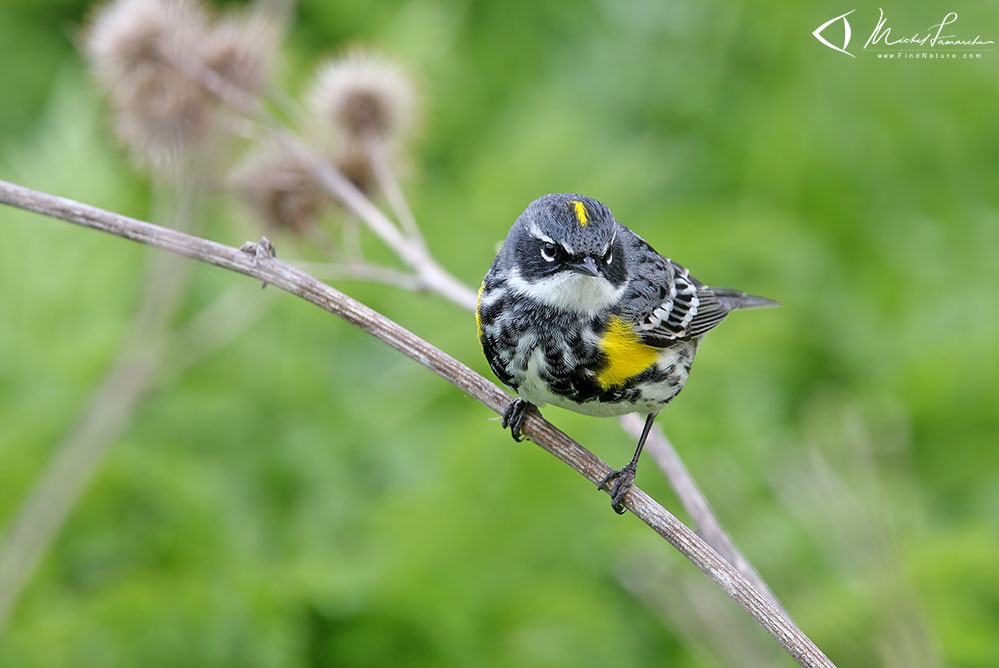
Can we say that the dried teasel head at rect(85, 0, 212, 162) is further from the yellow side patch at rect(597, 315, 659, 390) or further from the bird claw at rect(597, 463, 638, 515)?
the bird claw at rect(597, 463, 638, 515)

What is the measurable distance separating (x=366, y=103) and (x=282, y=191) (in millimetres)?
395

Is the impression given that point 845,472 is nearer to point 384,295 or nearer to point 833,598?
point 833,598

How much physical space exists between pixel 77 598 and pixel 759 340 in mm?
2205

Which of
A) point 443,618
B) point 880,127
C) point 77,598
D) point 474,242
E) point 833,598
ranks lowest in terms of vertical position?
point 77,598

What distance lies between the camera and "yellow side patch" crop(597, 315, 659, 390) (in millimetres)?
2500

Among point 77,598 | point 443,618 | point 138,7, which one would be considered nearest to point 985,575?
point 443,618

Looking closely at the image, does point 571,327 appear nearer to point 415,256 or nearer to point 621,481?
point 621,481

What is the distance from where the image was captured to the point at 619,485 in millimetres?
2518

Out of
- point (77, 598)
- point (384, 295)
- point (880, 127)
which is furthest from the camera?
point (880, 127)

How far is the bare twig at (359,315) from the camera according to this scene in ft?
6.91

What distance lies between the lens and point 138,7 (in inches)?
136

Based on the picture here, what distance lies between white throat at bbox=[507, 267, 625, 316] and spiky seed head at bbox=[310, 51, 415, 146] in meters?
1.18

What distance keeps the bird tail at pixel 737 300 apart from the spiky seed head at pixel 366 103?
1155 mm

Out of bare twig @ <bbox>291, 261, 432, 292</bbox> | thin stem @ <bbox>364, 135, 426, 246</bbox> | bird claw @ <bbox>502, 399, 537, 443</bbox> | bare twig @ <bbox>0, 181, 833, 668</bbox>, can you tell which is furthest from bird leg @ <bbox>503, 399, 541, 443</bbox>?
thin stem @ <bbox>364, 135, 426, 246</bbox>
